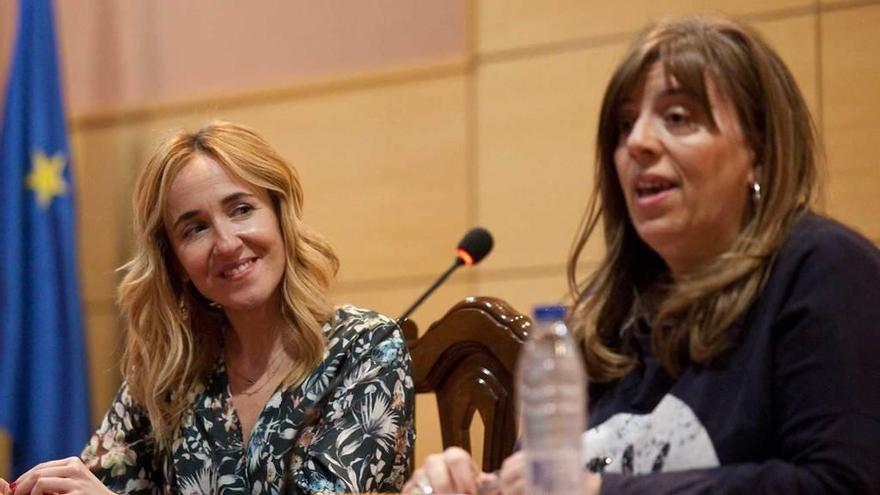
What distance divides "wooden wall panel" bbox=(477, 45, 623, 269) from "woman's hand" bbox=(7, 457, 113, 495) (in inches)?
91.5

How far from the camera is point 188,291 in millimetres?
3104

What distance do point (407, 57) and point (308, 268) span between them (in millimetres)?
2101

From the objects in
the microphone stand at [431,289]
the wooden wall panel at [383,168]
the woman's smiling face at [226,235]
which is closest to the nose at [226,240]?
the woman's smiling face at [226,235]

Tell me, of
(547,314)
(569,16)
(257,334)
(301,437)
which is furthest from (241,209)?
(569,16)

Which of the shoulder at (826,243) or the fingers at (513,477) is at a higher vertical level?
the shoulder at (826,243)

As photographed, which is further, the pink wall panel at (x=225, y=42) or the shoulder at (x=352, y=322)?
the pink wall panel at (x=225, y=42)

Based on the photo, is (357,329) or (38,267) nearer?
(357,329)

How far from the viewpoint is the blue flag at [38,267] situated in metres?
5.05

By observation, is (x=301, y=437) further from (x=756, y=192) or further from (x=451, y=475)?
(x=756, y=192)

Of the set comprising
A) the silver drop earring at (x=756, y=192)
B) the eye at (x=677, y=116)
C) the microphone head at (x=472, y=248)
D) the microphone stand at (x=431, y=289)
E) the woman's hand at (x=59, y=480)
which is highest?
the eye at (x=677, y=116)

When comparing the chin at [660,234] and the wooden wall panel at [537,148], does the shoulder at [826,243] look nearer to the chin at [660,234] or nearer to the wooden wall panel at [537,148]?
the chin at [660,234]

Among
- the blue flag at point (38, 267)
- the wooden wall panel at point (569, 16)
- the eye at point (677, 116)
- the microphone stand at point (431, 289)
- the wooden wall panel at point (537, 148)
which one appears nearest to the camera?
the eye at point (677, 116)

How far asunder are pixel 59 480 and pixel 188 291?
741 mm

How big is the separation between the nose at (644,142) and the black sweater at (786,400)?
245mm
